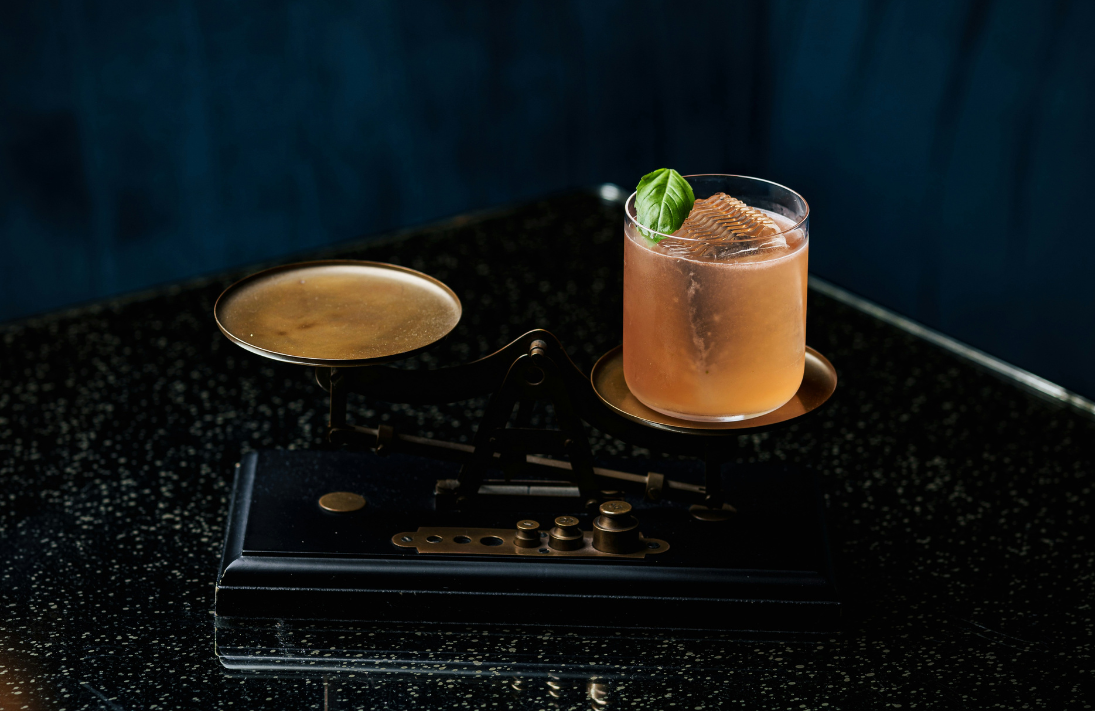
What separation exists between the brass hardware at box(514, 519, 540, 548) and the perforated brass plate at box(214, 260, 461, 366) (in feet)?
0.60

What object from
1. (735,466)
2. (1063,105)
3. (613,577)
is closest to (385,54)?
(1063,105)

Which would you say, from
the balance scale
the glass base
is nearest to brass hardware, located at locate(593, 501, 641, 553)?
the balance scale

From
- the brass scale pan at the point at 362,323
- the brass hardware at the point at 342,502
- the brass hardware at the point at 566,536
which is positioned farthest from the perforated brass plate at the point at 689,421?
the brass hardware at the point at 342,502

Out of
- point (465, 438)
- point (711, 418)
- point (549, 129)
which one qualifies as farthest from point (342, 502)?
point (549, 129)

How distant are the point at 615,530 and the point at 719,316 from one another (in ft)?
0.71

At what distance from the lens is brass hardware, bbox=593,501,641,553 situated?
3.27 feet

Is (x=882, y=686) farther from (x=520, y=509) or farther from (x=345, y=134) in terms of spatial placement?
(x=345, y=134)

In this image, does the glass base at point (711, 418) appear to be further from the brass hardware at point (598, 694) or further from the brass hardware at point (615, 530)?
the brass hardware at point (598, 694)

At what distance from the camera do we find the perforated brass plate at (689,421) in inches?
36.4

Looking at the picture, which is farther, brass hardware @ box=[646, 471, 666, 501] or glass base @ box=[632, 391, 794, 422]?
brass hardware @ box=[646, 471, 666, 501]

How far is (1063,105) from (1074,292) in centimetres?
25

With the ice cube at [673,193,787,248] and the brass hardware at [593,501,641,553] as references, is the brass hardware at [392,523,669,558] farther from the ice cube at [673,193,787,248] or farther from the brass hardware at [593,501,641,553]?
the ice cube at [673,193,787,248]

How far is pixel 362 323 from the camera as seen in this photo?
3.35 feet

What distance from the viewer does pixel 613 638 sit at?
96cm
